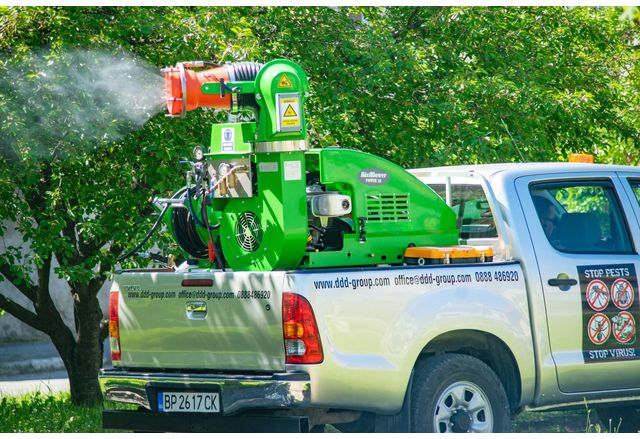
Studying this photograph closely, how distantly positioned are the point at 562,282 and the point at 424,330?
1.09 metres

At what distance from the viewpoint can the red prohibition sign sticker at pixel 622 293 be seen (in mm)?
7125

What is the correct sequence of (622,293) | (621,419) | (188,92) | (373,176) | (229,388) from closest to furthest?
(229,388)
(188,92)
(373,176)
(622,293)
(621,419)

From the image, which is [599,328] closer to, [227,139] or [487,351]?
[487,351]

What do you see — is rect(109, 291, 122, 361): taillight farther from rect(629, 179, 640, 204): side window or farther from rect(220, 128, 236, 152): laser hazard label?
rect(629, 179, 640, 204): side window

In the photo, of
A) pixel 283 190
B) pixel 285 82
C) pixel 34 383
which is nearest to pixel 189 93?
pixel 285 82

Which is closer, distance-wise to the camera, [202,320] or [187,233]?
[202,320]

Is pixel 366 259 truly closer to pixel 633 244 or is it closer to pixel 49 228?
pixel 633 244

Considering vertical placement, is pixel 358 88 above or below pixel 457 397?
above

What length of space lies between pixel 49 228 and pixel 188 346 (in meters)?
3.15

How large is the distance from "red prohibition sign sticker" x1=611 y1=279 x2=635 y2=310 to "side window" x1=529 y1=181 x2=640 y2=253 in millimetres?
249

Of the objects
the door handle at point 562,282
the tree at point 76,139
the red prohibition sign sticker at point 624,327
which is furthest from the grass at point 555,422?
the tree at point 76,139

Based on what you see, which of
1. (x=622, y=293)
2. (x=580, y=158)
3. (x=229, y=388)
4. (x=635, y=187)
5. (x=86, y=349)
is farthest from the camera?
(x=86, y=349)

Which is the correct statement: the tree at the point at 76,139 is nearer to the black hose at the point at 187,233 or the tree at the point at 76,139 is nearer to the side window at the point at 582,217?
the black hose at the point at 187,233

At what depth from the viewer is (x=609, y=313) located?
7.09 meters
